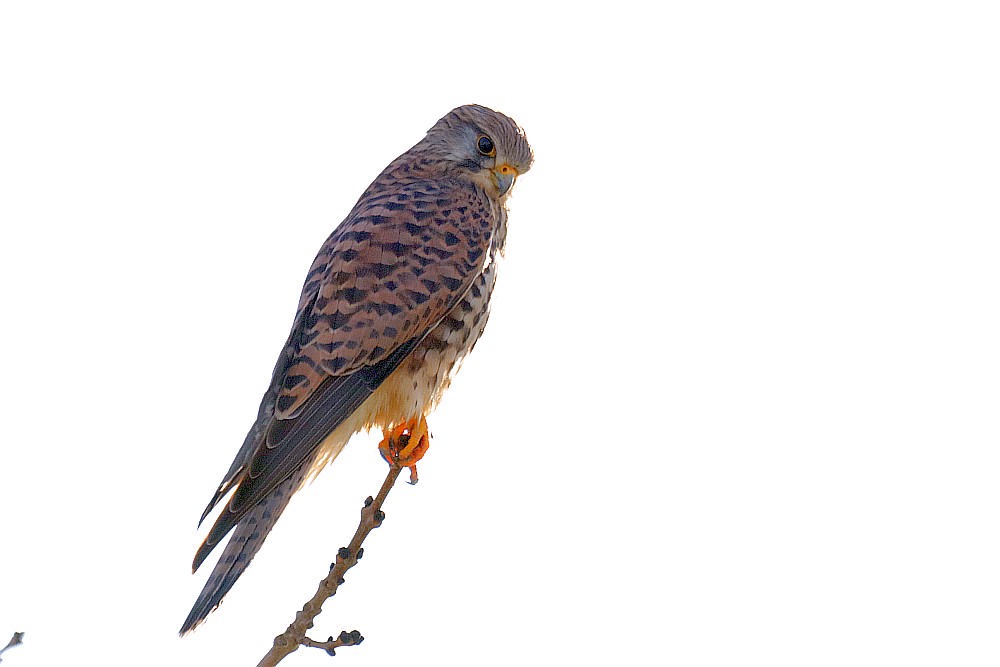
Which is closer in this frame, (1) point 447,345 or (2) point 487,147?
(1) point 447,345

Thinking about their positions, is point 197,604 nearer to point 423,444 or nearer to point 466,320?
point 423,444

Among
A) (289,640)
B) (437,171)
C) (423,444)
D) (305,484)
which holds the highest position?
(437,171)

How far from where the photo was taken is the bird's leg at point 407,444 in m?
4.54

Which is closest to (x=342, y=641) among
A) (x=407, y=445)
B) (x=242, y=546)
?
(x=242, y=546)

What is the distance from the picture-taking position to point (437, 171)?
541 cm

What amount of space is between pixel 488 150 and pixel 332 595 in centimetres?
250

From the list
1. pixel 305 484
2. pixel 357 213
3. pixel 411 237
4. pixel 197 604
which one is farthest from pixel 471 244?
pixel 197 604

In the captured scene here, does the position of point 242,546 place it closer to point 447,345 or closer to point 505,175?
point 447,345

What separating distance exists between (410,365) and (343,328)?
11.3 inches

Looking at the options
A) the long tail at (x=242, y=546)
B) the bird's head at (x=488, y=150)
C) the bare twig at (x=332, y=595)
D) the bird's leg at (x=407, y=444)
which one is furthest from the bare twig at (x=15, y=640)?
the bird's head at (x=488, y=150)

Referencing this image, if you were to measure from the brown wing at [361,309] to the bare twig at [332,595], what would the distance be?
584mm

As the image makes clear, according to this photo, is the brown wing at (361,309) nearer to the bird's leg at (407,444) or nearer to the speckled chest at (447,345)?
the speckled chest at (447,345)

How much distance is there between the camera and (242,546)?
4.05 metres

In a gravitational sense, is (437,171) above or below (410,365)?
above
